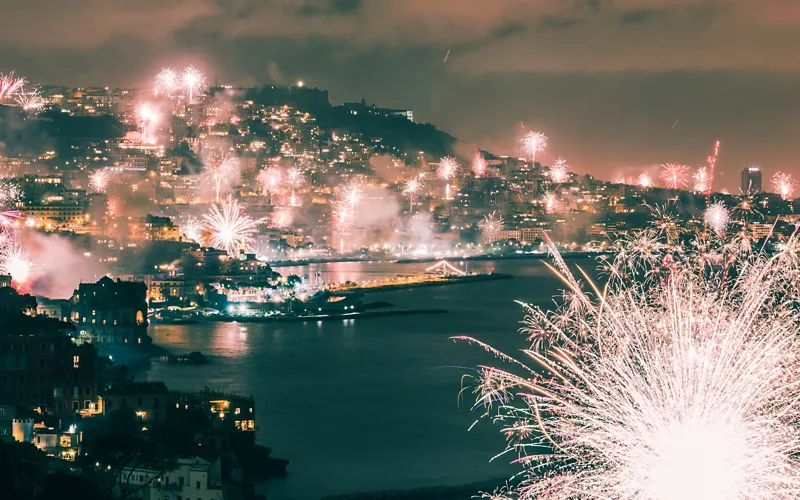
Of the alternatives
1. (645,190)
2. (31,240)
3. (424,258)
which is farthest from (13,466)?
(645,190)

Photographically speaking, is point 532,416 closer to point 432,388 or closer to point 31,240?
point 432,388

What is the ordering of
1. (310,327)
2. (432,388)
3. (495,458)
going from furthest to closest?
(310,327)
(432,388)
(495,458)

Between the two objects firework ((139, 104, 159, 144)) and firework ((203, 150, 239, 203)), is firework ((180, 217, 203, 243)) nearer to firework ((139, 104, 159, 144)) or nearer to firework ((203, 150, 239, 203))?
firework ((203, 150, 239, 203))

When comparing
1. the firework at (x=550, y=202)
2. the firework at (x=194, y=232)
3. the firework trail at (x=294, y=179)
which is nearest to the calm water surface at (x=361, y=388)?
the firework at (x=194, y=232)

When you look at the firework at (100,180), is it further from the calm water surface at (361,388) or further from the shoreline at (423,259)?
the calm water surface at (361,388)

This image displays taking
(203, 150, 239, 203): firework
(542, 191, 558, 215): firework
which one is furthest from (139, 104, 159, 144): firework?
(542, 191, 558, 215): firework

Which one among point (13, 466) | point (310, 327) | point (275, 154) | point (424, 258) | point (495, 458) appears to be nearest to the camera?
point (13, 466)
